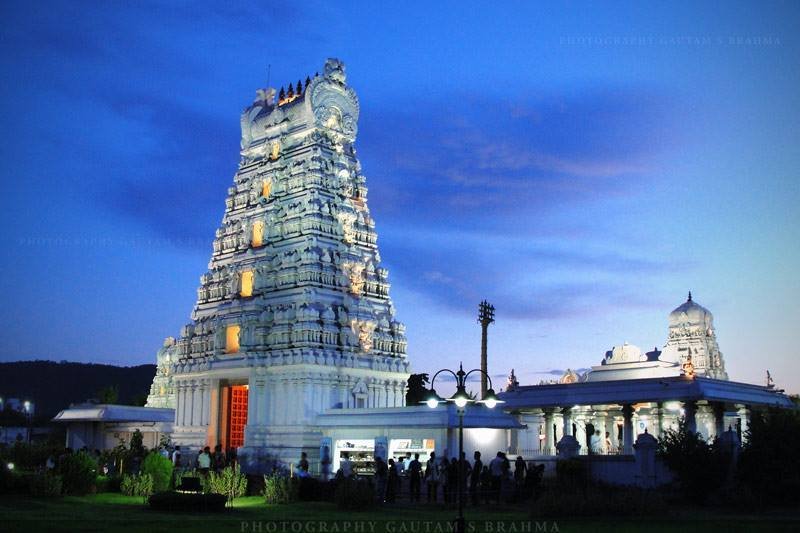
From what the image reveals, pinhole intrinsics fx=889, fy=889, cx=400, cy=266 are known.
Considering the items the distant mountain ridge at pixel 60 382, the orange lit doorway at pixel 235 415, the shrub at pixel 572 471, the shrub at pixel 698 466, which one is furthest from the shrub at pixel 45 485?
Answer: the distant mountain ridge at pixel 60 382

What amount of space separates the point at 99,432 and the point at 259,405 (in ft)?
39.4

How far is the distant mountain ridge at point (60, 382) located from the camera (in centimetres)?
16038

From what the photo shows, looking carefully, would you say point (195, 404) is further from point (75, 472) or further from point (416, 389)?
point (416, 389)

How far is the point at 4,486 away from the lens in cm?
3575

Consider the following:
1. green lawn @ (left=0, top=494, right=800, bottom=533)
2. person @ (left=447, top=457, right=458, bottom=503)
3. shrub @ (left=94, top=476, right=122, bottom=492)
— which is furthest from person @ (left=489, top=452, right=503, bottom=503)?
shrub @ (left=94, top=476, right=122, bottom=492)

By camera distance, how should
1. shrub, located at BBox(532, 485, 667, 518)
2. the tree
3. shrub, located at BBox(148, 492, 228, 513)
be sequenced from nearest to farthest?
1. shrub, located at BBox(532, 485, 667, 518)
2. shrub, located at BBox(148, 492, 228, 513)
3. the tree

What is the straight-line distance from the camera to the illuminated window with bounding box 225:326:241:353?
180 ft

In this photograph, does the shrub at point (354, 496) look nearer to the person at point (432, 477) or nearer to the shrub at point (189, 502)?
the person at point (432, 477)

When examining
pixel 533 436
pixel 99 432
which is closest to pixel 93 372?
pixel 99 432

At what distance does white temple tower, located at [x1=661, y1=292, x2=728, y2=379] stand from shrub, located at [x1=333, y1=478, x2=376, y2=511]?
50205mm

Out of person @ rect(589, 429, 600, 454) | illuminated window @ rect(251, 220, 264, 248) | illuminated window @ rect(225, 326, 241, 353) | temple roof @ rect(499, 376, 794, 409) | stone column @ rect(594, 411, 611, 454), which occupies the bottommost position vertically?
person @ rect(589, 429, 600, 454)

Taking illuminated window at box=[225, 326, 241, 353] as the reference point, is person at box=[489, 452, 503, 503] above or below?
below

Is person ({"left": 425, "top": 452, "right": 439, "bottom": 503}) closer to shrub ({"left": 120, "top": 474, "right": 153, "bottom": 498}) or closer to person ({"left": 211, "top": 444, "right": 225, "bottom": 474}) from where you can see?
shrub ({"left": 120, "top": 474, "right": 153, "bottom": 498})

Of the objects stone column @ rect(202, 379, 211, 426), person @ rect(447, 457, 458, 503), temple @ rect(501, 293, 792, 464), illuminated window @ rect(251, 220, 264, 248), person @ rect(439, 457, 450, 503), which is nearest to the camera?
person @ rect(447, 457, 458, 503)
